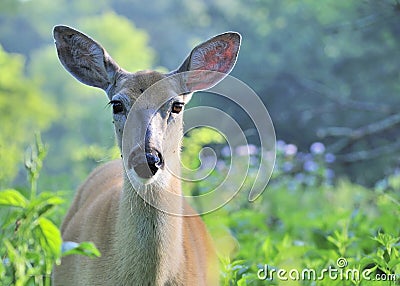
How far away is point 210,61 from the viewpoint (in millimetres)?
4137

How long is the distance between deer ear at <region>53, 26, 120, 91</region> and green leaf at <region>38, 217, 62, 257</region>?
5.48 feet

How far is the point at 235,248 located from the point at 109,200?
104 centimetres

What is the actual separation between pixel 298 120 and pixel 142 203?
36.9 ft

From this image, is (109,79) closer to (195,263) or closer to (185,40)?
(195,263)

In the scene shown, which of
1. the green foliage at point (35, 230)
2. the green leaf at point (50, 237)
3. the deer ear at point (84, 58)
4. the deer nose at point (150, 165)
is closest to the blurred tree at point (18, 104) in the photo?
the deer ear at point (84, 58)

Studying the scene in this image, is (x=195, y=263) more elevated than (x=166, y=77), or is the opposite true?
(x=166, y=77)

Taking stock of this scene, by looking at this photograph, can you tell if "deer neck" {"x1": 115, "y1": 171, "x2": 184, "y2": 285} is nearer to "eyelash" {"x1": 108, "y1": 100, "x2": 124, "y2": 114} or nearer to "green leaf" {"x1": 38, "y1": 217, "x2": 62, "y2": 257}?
"eyelash" {"x1": 108, "y1": 100, "x2": 124, "y2": 114}

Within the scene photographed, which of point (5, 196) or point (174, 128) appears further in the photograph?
point (174, 128)

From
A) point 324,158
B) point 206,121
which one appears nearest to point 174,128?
point 206,121

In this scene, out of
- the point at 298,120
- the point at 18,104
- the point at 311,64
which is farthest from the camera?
the point at 311,64

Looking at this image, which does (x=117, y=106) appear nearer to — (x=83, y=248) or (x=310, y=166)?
(x=83, y=248)

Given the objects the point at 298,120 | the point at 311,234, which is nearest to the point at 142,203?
the point at 311,234

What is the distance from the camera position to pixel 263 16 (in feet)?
57.0

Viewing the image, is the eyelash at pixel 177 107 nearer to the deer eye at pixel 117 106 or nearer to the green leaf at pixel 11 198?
the deer eye at pixel 117 106
